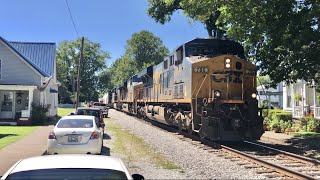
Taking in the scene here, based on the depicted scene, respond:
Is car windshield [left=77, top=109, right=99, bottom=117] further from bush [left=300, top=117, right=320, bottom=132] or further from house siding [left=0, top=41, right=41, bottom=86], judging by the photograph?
house siding [left=0, top=41, right=41, bottom=86]

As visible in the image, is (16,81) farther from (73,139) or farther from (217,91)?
(73,139)

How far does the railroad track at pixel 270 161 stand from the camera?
1184 cm

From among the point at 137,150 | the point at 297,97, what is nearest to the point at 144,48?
the point at 297,97

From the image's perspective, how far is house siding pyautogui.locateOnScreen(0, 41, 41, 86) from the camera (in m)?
35.1

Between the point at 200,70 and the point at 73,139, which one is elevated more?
the point at 200,70

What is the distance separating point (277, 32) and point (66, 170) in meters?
15.1

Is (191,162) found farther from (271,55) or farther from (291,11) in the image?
(271,55)

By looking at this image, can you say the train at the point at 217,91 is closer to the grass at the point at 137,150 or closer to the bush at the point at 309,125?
the grass at the point at 137,150

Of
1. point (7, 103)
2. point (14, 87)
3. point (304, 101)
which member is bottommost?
→ point (7, 103)

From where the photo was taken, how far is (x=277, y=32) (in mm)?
17969

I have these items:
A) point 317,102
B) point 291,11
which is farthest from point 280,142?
point 317,102

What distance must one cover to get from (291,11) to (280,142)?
21.7 ft

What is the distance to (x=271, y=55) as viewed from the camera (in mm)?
21125

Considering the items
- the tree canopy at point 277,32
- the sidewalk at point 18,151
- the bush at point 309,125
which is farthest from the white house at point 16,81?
the bush at point 309,125
